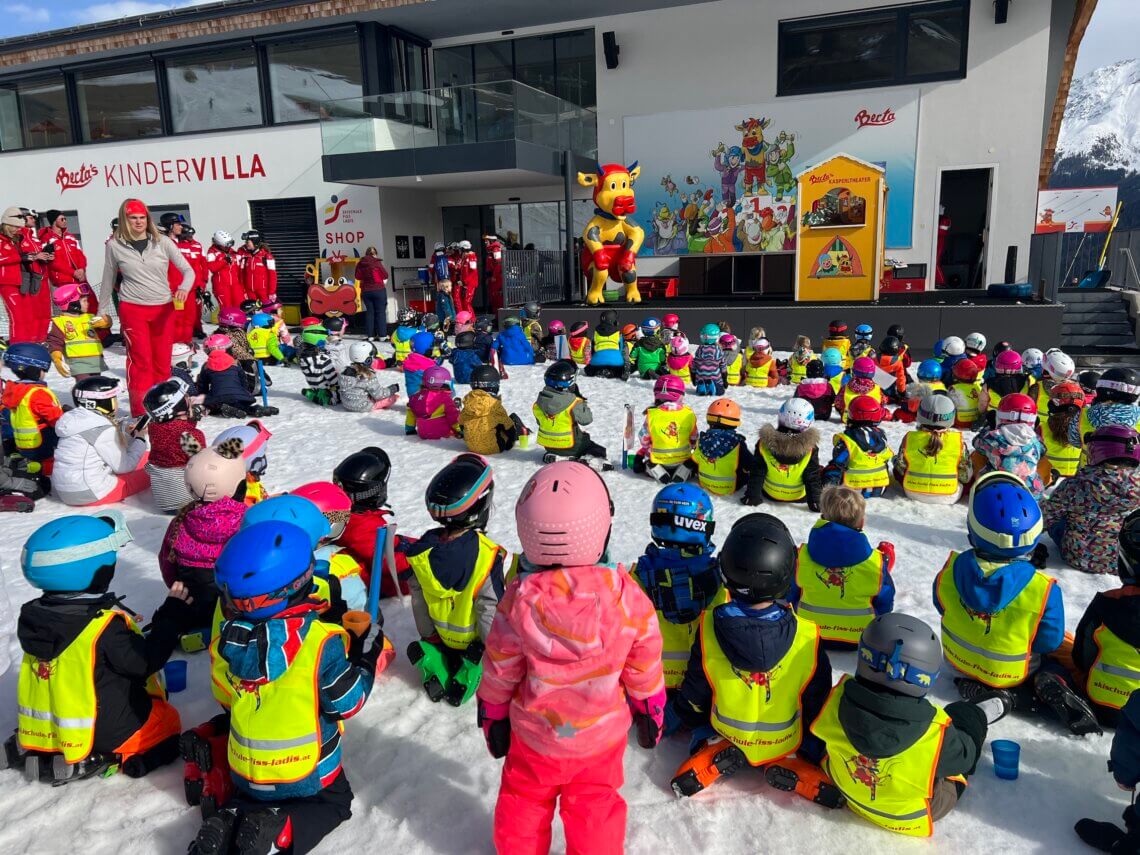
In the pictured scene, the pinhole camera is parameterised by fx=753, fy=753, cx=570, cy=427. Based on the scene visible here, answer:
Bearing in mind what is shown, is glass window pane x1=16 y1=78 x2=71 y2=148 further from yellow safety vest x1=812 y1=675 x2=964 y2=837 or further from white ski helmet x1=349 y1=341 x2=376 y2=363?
yellow safety vest x1=812 y1=675 x2=964 y2=837

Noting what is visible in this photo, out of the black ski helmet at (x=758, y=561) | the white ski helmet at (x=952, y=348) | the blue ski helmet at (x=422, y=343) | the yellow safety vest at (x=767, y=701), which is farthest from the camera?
the blue ski helmet at (x=422, y=343)

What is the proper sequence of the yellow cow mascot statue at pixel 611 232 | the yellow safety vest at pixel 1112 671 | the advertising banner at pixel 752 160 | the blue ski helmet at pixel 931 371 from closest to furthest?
the yellow safety vest at pixel 1112 671
the blue ski helmet at pixel 931 371
the yellow cow mascot statue at pixel 611 232
the advertising banner at pixel 752 160

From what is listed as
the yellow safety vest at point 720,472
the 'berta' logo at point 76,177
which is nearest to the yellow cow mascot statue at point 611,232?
the yellow safety vest at point 720,472

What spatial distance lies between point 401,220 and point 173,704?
15.5 metres

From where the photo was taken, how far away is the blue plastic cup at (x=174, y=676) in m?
3.33

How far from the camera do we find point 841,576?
350 cm

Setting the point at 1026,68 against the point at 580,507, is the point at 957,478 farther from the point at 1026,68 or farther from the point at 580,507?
the point at 1026,68

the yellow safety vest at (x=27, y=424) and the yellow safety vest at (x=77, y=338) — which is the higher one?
the yellow safety vest at (x=77, y=338)

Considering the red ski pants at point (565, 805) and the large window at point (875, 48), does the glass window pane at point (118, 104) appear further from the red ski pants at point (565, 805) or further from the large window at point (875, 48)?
the red ski pants at point (565, 805)

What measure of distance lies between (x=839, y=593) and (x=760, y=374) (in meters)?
7.10

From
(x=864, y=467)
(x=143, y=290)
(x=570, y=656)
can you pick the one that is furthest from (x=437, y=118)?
(x=570, y=656)

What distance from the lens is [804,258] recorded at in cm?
1351

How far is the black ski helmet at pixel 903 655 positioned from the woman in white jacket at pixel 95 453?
5680 millimetres

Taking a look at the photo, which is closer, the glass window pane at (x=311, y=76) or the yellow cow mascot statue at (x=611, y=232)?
the yellow cow mascot statue at (x=611, y=232)
